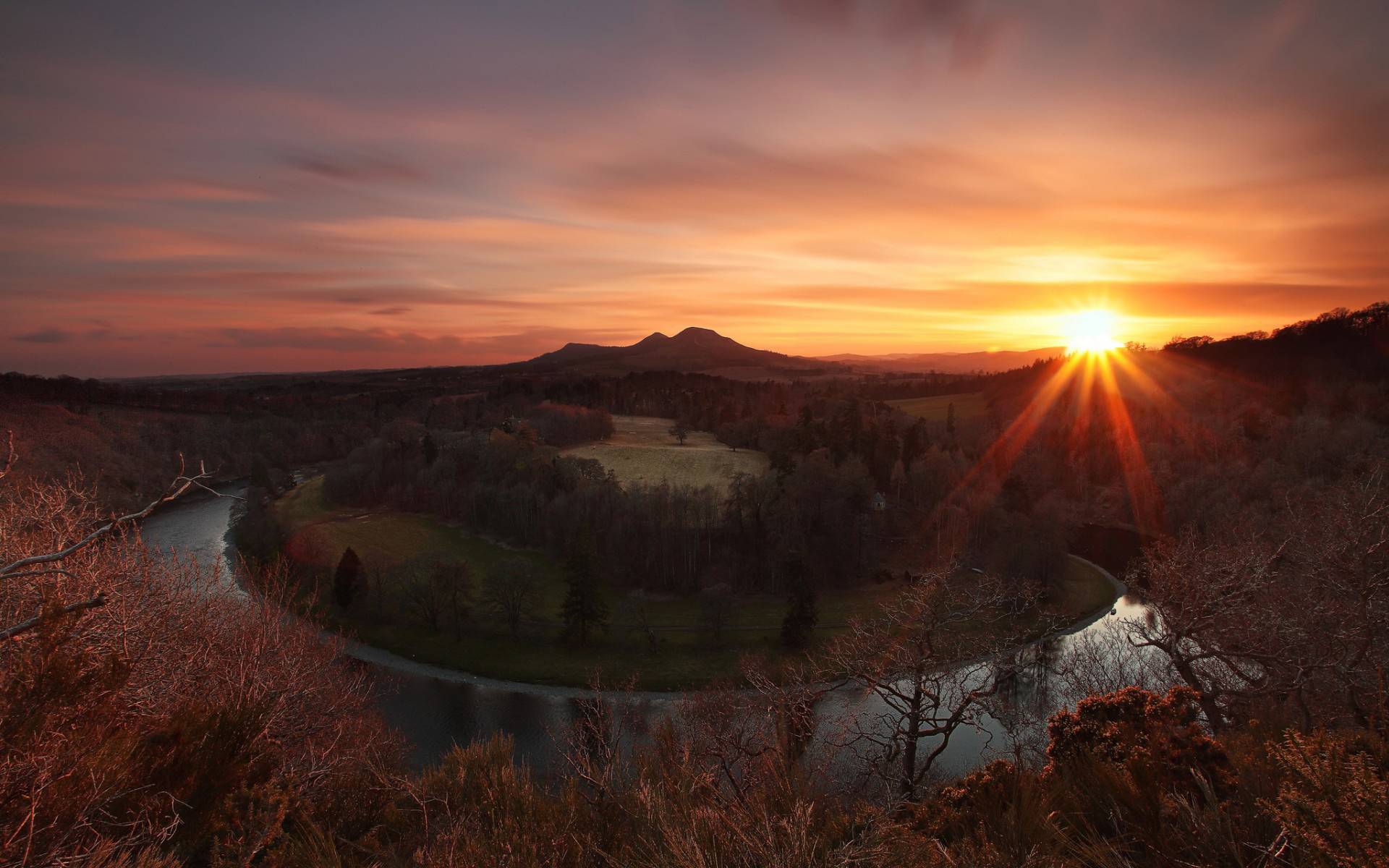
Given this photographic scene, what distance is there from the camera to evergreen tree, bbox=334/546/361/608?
33.8 m

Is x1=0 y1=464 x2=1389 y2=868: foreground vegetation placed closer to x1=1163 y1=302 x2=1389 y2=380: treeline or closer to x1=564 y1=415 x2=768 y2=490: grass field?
x1=564 y1=415 x2=768 y2=490: grass field

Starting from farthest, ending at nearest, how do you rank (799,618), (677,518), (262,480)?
(262,480) < (677,518) < (799,618)

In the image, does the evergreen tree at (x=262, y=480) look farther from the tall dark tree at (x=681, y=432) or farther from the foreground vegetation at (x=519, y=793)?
the foreground vegetation at (x=519, y=793)

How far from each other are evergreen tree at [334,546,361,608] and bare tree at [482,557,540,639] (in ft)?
24.8

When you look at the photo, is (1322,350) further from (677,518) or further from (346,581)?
(346,581)

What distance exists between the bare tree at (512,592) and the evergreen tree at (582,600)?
236 centimetres

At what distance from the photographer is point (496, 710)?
25500mm

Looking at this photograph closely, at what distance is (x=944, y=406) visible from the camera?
83938mm

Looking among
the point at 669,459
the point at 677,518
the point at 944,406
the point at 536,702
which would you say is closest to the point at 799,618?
the point at 536,702

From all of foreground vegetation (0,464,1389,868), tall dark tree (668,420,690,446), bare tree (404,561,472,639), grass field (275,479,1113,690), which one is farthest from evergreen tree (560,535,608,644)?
tall dark tree (668,420,690,446)

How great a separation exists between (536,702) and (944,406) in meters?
72.7

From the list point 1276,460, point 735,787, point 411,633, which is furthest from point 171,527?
point 1276,460

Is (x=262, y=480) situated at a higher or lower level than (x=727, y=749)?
lower

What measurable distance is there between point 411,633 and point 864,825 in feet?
104
